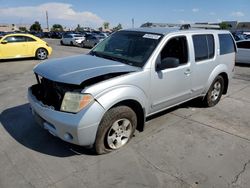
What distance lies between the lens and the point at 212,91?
5699mm

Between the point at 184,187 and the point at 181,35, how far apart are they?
105 inches

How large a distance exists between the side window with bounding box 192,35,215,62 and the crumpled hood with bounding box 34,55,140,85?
1636mm

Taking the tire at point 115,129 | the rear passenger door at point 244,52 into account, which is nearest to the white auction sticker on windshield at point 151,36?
the tire at point 115,129

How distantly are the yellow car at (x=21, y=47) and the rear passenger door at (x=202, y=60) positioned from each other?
429 inches

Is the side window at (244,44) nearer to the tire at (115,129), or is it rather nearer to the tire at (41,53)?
the tire at (41,53)

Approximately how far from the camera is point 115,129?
3.61m

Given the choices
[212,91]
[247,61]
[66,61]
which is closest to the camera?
[66,61]

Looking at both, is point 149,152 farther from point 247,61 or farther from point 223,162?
point 247,61

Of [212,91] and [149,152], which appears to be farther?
[212,91]

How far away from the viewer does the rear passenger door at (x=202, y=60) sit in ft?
15.5

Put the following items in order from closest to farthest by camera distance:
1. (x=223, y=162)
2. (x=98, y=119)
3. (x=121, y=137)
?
1. (x=98, y=119)
2. (x=223, y=162)
3. (x=121, y=137)

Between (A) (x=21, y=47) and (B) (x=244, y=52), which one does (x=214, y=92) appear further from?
(A) (x=21, y=47)

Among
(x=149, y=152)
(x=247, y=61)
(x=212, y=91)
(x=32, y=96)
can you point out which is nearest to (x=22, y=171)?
(x=32, y=96)

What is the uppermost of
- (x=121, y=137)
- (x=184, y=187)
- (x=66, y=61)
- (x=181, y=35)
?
(x=181, y=35)
